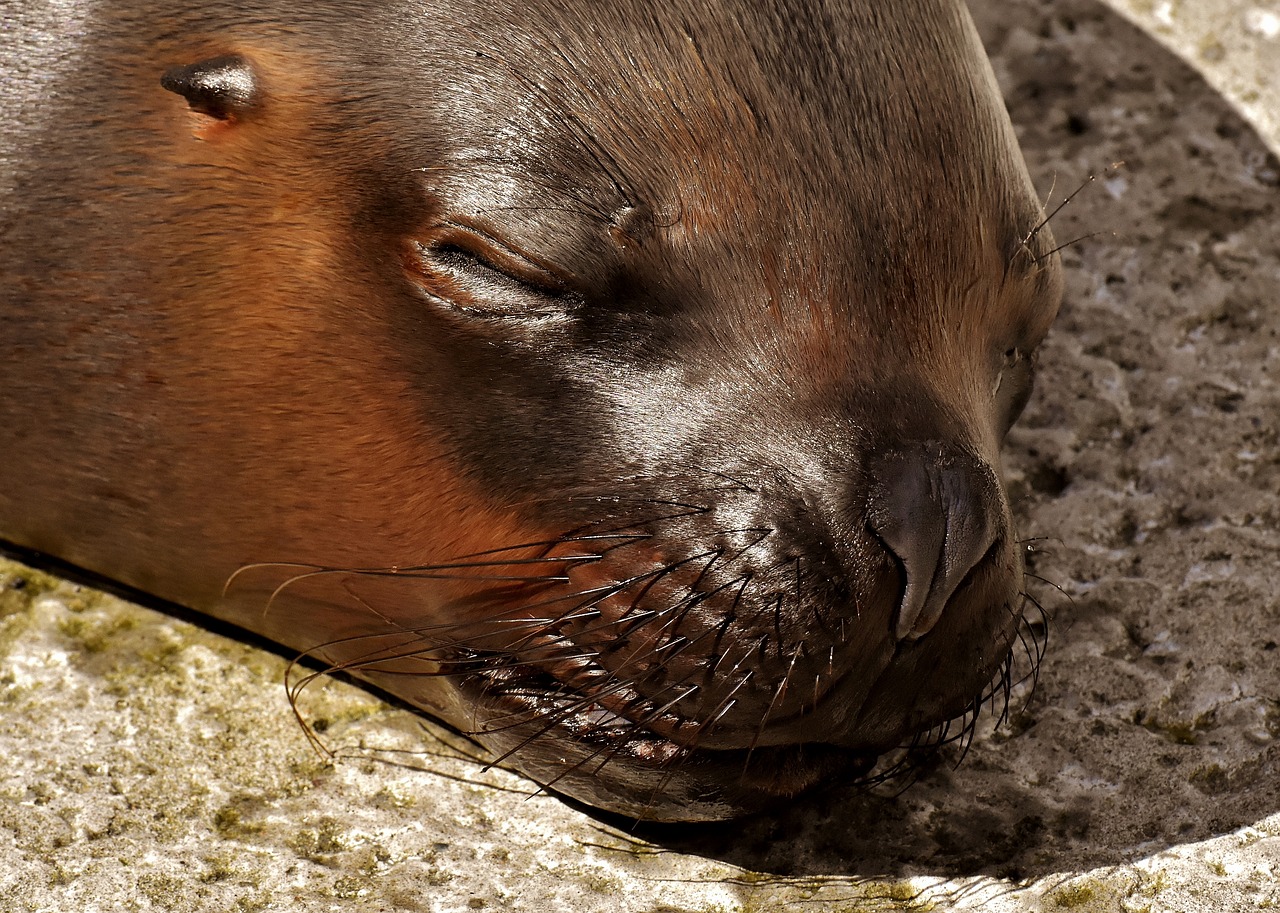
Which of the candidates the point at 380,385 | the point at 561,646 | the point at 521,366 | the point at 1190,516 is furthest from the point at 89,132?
the point at 1190,516

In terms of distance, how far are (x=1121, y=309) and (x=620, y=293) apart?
211cm

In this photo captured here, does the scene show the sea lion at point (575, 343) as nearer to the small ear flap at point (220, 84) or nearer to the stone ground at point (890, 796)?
the small ear flap at point (220, 84)

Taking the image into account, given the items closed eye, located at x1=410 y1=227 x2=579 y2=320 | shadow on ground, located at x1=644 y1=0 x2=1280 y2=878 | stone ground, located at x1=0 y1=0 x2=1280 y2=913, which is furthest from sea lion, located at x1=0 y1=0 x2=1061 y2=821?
shadow on ground, located at x1=644 y1=0 x2=1280 y2=878

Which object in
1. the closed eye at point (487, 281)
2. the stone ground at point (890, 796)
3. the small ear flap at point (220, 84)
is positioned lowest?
the stone ground at point (890, 796)

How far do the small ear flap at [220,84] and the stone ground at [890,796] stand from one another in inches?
46.1

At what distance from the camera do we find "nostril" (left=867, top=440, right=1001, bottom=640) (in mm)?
2721

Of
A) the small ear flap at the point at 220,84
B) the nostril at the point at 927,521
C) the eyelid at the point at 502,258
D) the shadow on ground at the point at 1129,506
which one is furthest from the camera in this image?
the shadow on ground at the point at 1129,506

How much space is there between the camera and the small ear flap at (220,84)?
3035 mm

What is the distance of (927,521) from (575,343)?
0.66m

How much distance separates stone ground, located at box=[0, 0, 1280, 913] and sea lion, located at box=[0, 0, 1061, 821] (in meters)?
0.20

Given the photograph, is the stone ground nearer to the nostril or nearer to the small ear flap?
the nostril

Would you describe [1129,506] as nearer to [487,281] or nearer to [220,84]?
[487,281]

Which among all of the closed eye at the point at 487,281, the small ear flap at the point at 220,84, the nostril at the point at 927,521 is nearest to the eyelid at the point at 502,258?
the closed eye at the point at 487,281

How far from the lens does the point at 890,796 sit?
3320mm
